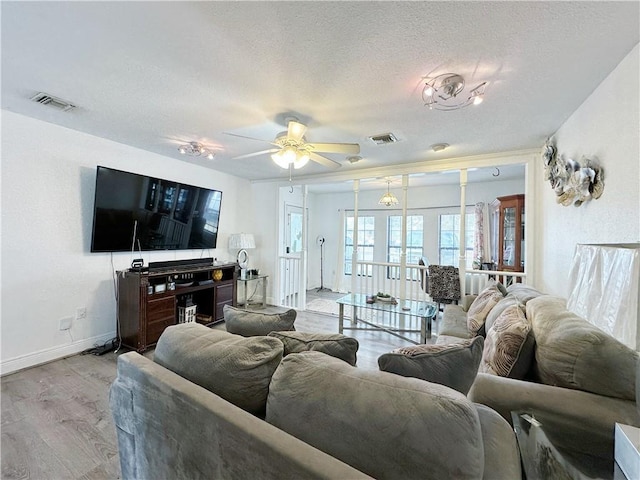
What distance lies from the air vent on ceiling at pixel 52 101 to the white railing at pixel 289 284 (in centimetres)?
344

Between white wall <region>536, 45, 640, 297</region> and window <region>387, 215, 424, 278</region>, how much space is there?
3352mm

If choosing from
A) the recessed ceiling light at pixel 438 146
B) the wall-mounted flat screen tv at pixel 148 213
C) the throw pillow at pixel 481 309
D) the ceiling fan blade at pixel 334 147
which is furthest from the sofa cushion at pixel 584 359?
the wall-mounted flat screen tv at pixel 148 213

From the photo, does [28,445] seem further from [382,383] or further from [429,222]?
[429,222]

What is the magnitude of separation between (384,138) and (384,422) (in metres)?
2.73

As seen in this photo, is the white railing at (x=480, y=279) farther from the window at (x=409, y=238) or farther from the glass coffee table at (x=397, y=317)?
the window at (x=409, y=238)

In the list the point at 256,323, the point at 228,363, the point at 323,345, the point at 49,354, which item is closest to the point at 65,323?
the point at 49,354

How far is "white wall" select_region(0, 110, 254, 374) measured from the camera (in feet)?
8.34

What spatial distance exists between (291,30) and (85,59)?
1357 mm

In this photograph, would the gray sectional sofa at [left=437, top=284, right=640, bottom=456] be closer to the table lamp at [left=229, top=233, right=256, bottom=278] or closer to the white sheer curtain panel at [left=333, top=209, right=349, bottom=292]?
the table lamp at [left=229, top=233, right=256, bottom=278]

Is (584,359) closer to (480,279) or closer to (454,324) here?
(454,324)

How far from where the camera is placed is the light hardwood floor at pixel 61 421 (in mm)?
1531

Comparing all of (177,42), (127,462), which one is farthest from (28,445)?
(177,42)

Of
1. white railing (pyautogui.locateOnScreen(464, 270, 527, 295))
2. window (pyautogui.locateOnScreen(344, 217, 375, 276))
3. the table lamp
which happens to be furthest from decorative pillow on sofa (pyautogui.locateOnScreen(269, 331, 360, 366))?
window (pyautogui.locateOnScreen(344, 217, 375, 276))

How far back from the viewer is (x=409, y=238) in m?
6.15
